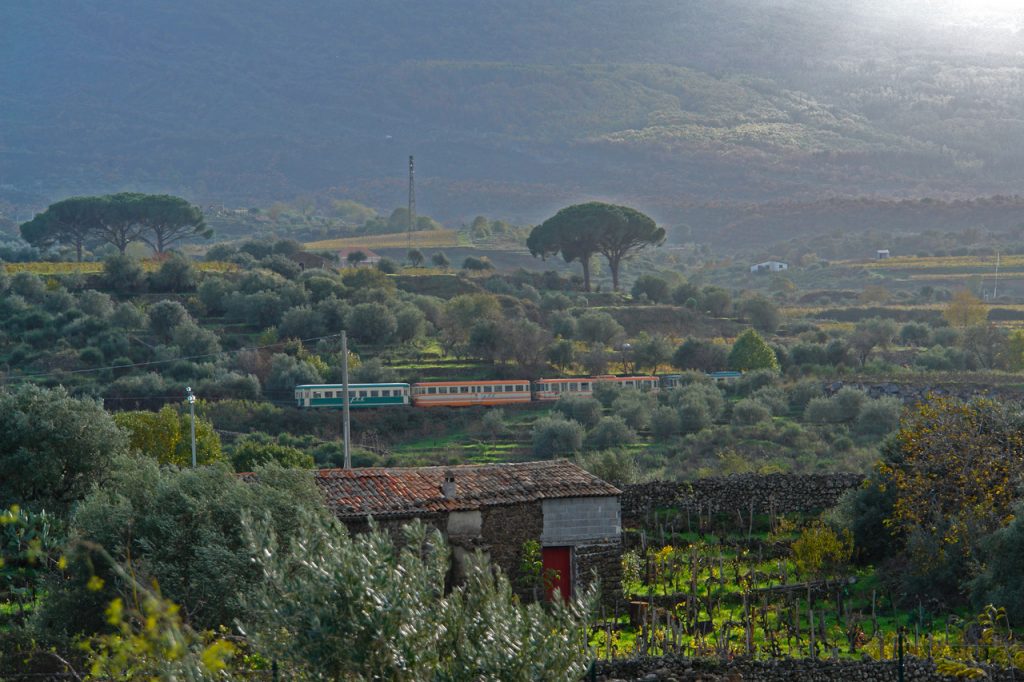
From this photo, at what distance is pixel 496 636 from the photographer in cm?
1075

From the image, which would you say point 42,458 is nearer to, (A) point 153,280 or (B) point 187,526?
(B) point 187,526

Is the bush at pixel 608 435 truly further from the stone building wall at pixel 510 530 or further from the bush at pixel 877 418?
the stone building wall at pixel 510 530

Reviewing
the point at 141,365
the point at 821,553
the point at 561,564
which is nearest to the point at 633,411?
the point at 141,365

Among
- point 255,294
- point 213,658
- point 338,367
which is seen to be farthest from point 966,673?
point 255,294

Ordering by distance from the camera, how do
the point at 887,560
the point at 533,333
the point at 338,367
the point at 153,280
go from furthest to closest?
the point at 153,280 < the point at 533,333 < the point at 338,367 < the point at 887,560

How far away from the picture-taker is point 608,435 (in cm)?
4844

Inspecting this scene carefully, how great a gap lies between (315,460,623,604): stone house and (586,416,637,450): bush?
79.7 ft

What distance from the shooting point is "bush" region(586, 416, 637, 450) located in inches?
1903

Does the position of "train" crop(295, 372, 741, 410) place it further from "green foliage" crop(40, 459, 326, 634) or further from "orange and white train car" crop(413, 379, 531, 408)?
"green foliage" crop(40, 459, 326, 634)

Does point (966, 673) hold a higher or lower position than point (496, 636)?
lower

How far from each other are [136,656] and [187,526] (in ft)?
25.2

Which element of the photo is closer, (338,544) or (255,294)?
(338,544)

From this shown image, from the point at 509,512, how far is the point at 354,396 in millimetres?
30372

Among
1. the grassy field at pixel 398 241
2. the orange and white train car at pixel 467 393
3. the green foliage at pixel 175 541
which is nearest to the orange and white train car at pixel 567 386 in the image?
the orange and white train car at pixel 467 393
